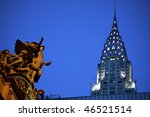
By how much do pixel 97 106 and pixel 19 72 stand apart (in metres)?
4.43

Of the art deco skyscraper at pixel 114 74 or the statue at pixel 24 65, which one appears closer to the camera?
the statue at pixel 24 65

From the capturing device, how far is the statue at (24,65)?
1114 cm

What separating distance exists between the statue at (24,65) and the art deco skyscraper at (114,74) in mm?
138629

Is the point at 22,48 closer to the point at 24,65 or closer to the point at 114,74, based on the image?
the point at 24,65

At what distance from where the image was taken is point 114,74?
155m

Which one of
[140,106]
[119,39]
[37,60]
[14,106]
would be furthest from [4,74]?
[119,39]

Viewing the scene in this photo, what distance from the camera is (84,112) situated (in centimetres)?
769

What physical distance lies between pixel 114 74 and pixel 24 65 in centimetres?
14486

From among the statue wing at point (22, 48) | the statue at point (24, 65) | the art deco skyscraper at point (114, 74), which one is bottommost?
the statue at point (24, 65)

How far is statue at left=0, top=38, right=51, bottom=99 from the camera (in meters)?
11.1

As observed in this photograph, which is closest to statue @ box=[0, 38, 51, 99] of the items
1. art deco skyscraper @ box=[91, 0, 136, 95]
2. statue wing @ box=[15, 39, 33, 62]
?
statue wing @ box=[15, 39, 33, 62]

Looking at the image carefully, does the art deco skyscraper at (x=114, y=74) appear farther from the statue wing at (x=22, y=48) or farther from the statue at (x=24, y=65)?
the statue wing at (x=22, y=48)

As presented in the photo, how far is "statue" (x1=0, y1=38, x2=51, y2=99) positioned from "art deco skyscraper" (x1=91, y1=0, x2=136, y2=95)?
139 metres

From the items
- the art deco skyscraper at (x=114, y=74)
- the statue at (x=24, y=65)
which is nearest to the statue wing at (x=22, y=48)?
the statue at (x=24, y=65)
